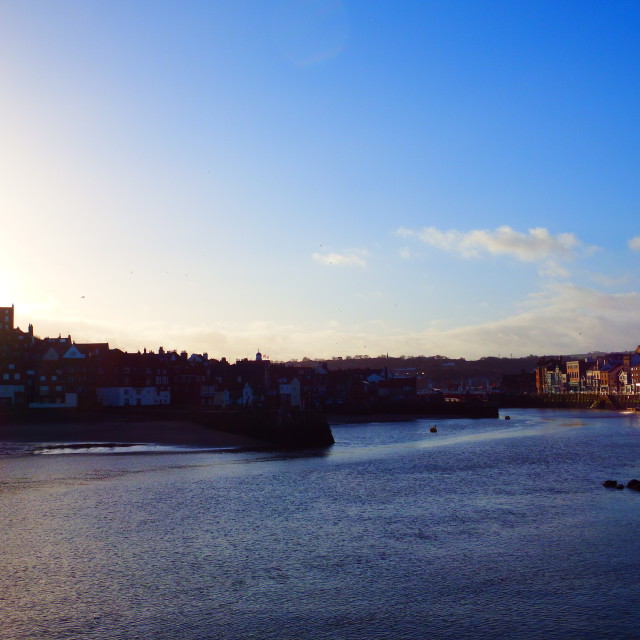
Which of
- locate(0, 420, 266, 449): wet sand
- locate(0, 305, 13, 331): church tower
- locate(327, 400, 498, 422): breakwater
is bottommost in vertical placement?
locate(327, 400, 498, 422): breakwater

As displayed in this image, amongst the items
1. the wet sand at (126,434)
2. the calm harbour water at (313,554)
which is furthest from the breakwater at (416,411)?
the calm harbour water at (313,554)

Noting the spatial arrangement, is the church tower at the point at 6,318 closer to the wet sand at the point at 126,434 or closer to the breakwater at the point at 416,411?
the wet sand at the point at 126,434

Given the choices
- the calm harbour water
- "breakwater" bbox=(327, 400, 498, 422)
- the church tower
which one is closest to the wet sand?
the calm harbour water

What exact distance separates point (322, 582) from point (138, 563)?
7.29 m

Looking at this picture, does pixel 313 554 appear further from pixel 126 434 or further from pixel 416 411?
pixel 416 411

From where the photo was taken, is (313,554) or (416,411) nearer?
(313,554)

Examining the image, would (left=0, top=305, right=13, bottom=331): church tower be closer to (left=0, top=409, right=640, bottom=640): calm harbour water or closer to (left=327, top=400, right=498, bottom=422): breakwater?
(left=327, top=400, right=498, bottom=422): breakwater

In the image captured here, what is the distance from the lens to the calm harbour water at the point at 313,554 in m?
20.8

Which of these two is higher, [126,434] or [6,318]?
[6,318]

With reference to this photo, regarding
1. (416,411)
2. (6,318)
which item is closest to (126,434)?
(6,318)

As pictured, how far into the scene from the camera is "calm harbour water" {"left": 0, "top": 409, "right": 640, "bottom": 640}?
20.8 meters

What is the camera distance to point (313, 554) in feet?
92.2

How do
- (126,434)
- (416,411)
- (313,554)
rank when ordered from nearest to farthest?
(313,554), (126,434), (416,411)

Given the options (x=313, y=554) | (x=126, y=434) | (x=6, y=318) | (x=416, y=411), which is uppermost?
(x=6, y=318)
